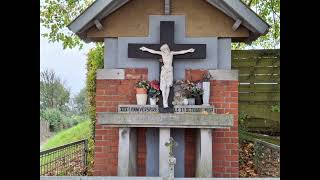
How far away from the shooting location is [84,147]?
7.49 meters

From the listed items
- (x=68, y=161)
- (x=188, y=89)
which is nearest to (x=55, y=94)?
(x=68, y=161)

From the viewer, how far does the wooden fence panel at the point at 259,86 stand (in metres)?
7.78

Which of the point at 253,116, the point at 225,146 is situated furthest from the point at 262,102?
the point at 225,146

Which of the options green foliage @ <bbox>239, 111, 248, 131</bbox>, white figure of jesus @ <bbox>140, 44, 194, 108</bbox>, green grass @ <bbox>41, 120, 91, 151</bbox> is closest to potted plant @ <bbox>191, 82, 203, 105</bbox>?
white figure of jesus @ <bbox>140, 44, 194, 108</bbox>

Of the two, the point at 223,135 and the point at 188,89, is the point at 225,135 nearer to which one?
the point at 223,135

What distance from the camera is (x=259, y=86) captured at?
7.84 m

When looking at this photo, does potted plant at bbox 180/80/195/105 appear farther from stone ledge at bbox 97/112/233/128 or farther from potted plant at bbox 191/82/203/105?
stone ledge at bbox 97/112/233/128

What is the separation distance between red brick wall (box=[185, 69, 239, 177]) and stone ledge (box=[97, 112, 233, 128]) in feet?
1.98

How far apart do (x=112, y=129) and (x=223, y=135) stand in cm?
161

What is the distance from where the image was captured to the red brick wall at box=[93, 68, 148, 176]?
544 cm
